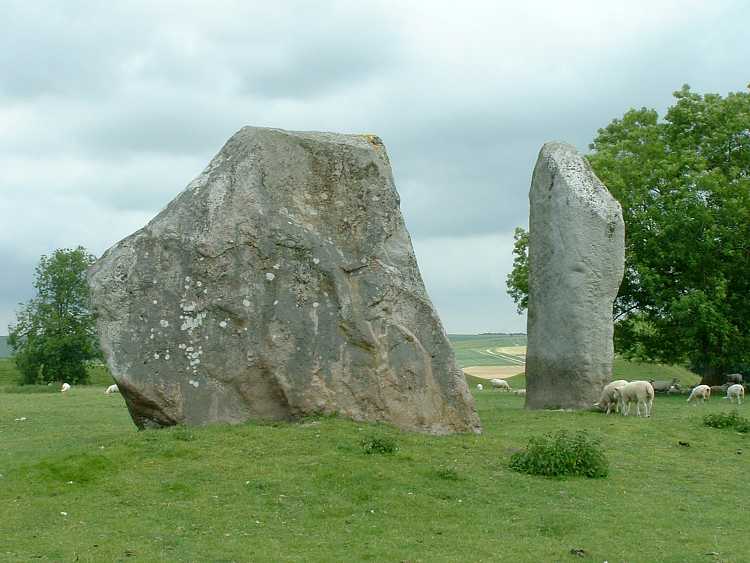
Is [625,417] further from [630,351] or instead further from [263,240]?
[630,351]

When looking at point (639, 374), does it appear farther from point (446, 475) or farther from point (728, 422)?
point (446, 475)

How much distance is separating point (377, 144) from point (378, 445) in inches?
239

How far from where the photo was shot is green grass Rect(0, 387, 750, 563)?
10469 millimetres

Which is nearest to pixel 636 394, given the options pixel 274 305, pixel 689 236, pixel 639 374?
pixel 274 305

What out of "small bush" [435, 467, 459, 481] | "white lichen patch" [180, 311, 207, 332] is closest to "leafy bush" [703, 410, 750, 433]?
"small bush" [435, 467, 459, 481]

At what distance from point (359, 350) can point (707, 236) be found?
21288 mm

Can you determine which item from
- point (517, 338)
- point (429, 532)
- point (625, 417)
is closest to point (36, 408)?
point (625, 417)

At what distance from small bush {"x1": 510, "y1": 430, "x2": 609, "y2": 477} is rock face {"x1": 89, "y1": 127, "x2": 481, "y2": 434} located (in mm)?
2372

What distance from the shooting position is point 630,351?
1467 inches

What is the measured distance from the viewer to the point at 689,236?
33875mm

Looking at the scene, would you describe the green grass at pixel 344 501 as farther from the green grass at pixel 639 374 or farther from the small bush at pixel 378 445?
the green grass at pixel 639 374

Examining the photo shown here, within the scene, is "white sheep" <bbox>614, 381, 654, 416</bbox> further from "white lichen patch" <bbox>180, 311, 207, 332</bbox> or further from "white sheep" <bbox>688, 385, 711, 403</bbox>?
"white lichen patch" <bbox>180, 311, 207, 332</bbox>

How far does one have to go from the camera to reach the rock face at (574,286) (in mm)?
24281

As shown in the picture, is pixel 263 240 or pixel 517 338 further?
pixel 517 338
